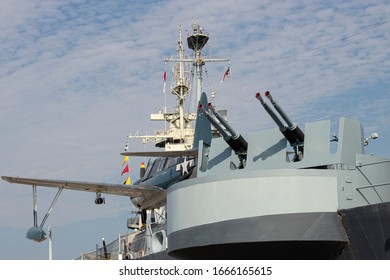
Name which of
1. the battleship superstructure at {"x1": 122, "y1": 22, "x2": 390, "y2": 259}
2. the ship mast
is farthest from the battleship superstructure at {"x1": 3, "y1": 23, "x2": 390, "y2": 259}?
the ship mast

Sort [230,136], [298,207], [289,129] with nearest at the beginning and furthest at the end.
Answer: [298,207] < [289,129] < [230,136]

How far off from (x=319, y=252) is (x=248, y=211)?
4.54ft

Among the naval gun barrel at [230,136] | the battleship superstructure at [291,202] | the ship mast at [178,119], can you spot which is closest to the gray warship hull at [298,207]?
the battleship superstructure at [291,202]

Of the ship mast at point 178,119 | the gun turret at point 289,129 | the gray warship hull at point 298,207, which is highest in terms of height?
the ship mast at point 178,119

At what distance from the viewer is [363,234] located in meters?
10.7

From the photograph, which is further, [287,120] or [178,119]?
[178,119]

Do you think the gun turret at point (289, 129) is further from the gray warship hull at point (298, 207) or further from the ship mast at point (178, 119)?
the ship mast at point (178, 119)

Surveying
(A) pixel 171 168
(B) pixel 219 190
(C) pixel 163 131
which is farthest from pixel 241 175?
(C) pixel 163 131

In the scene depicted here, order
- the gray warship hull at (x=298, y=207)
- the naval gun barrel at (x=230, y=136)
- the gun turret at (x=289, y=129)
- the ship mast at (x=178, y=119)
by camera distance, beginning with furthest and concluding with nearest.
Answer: the ship mast at (x=178, y=119) < the naval gun barrel at (x=230, y=136) < the gun turret at (x=289, y=129) < the gray warship hull at (x=298, y=207)

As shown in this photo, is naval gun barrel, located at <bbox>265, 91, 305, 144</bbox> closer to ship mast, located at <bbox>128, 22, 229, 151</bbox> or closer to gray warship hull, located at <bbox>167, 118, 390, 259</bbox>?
gray warship hull, located at <bbox>167, 118, 390, 259</bbox>

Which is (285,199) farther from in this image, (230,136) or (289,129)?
(230,136)

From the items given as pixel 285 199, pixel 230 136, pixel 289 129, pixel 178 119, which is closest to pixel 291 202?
pixel 285 199

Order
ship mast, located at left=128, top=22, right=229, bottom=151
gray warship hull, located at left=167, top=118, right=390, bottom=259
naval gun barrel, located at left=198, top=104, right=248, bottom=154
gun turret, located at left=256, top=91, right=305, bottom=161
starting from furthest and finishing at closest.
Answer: ship mast, located at left=128, top=22, right=229, bottom=151 → naval gun barrel, located at left=198, top=104, right=248, bottom=154 → gun turret, located at left=256, top=91, right=305, bottom=161 → gray warship hull, located at left=167, top=118, right=390, bottom=259
